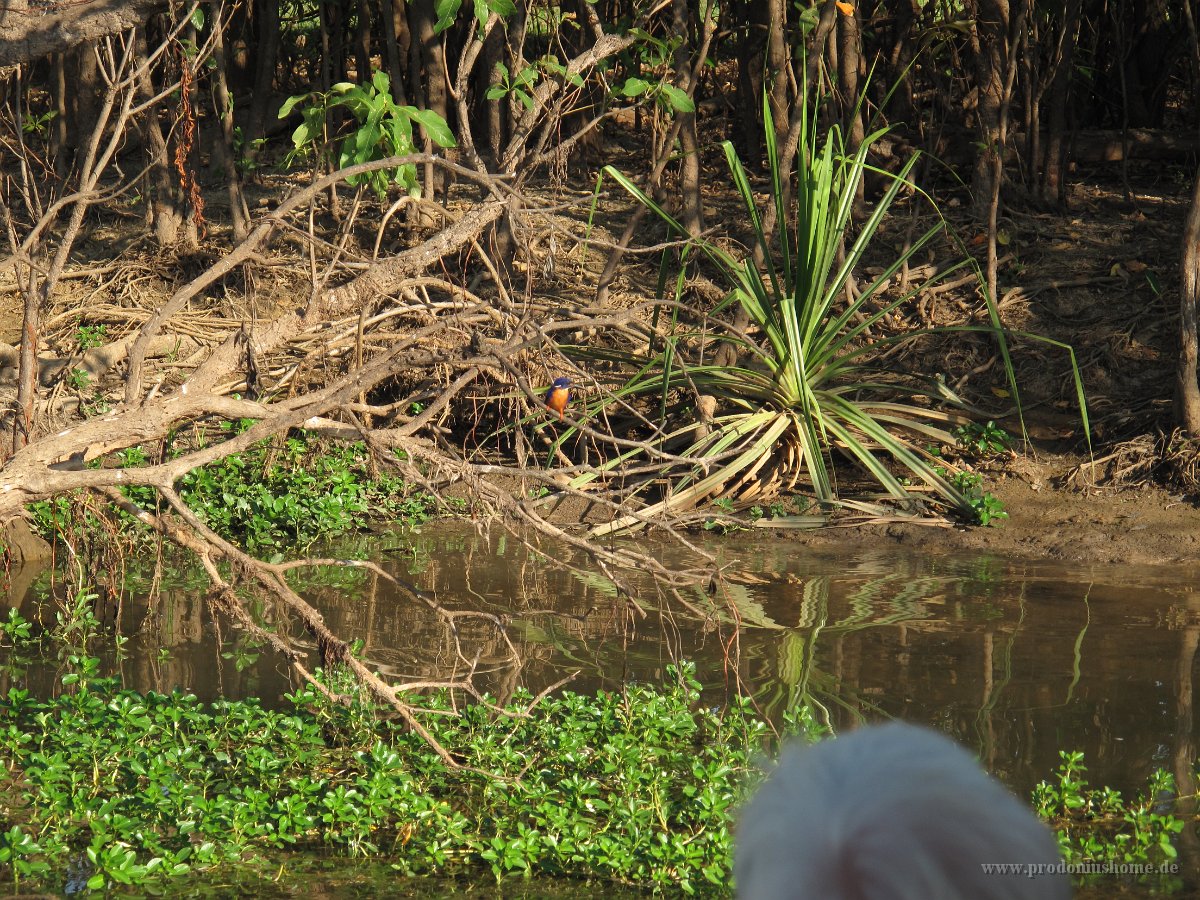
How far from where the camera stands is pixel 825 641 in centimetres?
464

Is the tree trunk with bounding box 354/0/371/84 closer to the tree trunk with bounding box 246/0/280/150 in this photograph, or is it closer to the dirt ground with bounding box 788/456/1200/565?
the tree trunk with bounding box 246/0/280/150

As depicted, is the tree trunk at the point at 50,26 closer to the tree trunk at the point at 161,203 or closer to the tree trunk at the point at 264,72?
the tree trunk at the point at 161,203

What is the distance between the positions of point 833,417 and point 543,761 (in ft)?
11.3

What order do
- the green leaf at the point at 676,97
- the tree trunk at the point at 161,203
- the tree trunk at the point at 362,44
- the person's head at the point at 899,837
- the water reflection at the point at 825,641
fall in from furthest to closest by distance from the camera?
the tree trunk at the point at 362,44
the tree trunk at the point at 161,203
the green leaf at the point at 676,97
the water reflection at the point at 825,641
the person's head at the point at 899,837

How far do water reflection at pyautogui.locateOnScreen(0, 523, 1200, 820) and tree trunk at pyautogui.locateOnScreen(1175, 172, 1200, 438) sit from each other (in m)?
1.02

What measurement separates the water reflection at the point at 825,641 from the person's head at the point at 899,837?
8.45 ft

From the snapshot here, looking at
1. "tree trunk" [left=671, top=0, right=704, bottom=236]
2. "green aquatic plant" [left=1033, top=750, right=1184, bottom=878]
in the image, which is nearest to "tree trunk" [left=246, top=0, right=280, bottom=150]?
"tree trunk" [left=671, top=0, right=704, bottom=236]

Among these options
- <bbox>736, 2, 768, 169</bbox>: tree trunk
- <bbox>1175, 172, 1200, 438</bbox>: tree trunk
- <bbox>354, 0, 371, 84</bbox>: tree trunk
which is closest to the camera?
<bbox>1175, 172, 1200, 438</bbox>: tree trunk

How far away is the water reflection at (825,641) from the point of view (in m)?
3.87

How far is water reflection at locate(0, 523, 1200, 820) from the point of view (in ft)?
Result: 12.7

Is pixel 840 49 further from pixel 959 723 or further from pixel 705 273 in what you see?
pixel 959 723

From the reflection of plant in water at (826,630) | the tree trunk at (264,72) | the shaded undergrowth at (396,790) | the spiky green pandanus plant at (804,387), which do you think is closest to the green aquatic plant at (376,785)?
the shaded undergrowth at (396,790)

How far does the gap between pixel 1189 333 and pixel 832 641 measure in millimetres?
2703

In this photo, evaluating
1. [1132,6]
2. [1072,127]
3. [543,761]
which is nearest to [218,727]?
[543,761]
